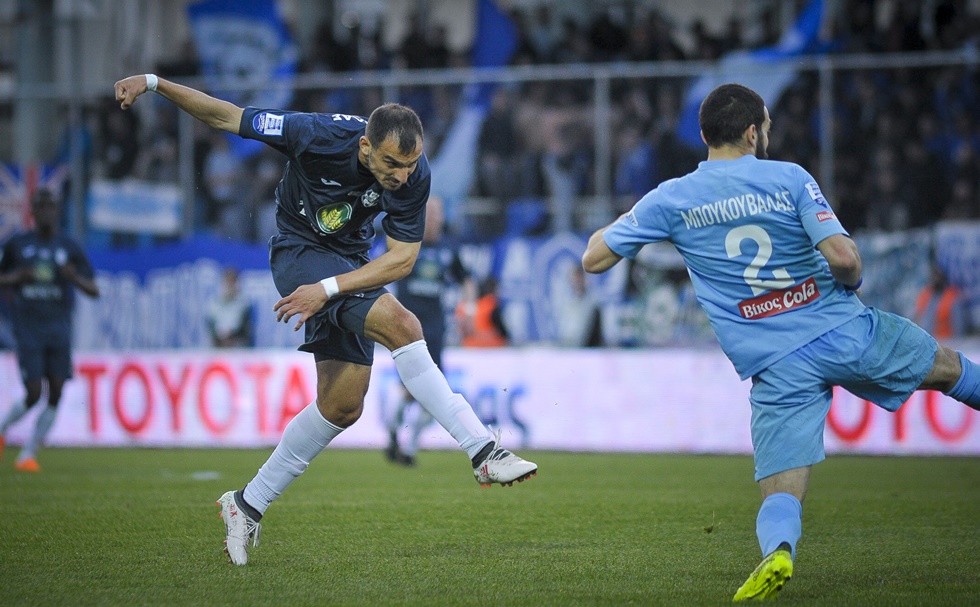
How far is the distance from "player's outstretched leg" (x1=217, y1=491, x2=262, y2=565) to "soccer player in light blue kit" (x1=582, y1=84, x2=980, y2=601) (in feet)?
7.10

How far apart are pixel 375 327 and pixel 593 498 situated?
347 centimetres

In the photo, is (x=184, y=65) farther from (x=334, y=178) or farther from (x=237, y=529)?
(x=237, y=529)

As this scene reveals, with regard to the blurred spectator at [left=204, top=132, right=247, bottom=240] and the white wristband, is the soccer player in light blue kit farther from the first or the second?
the blurred spectator at [left=204, top=132, right=247, bottom=240]

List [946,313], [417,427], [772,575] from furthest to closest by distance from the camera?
1. [946,313]
2. [417,427]
3. [772,575]

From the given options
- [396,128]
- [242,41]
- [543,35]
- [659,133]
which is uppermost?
[543,35]

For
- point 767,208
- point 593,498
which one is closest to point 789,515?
point 767,208

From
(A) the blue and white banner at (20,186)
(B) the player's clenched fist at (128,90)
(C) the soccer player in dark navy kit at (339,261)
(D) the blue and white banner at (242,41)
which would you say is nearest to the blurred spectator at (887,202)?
(D) the blue and white banner at (242,41)

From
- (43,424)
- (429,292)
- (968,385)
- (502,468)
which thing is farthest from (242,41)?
(968,385)

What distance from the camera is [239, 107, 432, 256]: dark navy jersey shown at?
236 inches

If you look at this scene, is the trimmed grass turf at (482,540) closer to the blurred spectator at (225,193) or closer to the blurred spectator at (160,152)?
the blurred spectator at (225,193)

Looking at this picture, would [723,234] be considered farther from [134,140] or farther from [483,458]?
[134,140]

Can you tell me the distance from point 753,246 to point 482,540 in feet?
8.20

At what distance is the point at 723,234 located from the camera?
4988 millimetres

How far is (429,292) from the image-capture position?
1223 centimetres
